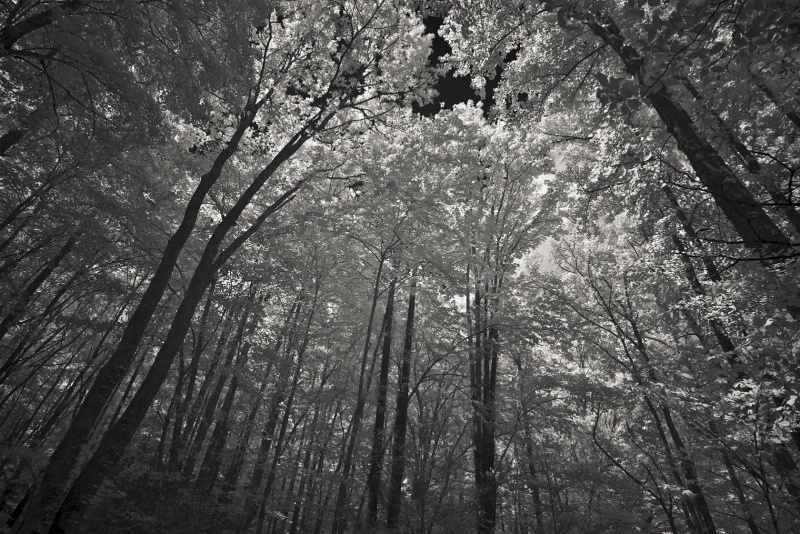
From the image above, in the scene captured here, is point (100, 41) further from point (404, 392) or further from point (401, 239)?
point (404, 392)

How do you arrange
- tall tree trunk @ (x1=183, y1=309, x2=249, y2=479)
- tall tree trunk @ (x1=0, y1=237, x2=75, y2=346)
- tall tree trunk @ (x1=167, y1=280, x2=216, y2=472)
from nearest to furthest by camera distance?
tall tree trunk @ (x1=0, y1=237, x2=75, y2=346)
tall tree trunk @ (x1=167, y1=280, x2=216, y2=472)
tall tree trunk @ (x1=183, y1=309, x2=249, y2=479)

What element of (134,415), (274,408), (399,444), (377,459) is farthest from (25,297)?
(399,444)

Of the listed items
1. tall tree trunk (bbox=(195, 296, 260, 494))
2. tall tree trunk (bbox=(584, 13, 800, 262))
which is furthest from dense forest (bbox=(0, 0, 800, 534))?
tall tree trunk (bbox=(195, 296, 260, 494))

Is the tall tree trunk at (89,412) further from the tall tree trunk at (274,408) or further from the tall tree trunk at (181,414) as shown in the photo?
the tall tree trunk at (274,408)

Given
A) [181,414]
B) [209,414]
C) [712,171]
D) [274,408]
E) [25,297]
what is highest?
[25,297]

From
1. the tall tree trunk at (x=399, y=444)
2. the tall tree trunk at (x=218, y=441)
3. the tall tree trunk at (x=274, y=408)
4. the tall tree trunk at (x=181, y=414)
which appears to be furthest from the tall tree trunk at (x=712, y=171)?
the tall tree trunk at (x=181, y=414)

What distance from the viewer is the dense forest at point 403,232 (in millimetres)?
5609

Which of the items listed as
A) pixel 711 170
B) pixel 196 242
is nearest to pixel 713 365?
pixel 711 170

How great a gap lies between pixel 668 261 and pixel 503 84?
522cm

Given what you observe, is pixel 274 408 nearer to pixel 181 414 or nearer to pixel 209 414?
pixel 209 414

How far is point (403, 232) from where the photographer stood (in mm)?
10570

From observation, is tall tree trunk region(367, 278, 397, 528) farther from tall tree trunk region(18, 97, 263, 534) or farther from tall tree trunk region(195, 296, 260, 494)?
tall tree trunk region(18, 97, 263, 534)

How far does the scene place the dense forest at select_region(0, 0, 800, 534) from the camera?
18.4ft

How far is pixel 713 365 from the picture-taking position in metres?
7.85
